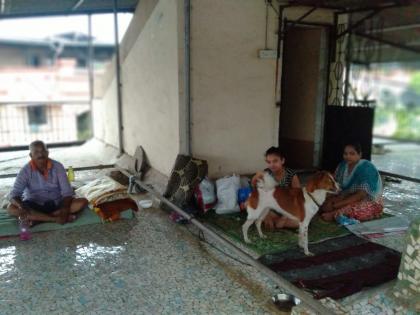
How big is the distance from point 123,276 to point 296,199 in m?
1.57

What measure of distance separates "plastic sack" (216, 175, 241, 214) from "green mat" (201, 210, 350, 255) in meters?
0.07

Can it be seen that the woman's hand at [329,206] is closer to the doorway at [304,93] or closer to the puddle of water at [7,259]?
the doorway at [304,93]

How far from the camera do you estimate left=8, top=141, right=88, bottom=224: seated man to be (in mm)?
3666

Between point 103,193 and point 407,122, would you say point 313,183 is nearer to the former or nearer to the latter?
point 103,193

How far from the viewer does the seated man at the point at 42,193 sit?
3.67 metres

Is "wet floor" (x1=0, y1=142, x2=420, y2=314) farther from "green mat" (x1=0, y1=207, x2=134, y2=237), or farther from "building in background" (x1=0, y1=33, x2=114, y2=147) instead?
"building in background" (x1=0, y1=33, x2=114, y2=147)

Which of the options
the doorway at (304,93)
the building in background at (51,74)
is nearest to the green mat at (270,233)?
the doorway at (304,93)

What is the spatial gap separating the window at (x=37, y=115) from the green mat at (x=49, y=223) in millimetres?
12490

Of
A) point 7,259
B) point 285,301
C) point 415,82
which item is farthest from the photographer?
point 415,82

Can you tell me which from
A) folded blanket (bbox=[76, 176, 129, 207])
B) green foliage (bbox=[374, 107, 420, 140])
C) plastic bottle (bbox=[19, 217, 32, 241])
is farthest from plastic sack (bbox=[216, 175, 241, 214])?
green foliage (bbox=[374, 107, 420, 140])

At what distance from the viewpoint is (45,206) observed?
3861 millimetres

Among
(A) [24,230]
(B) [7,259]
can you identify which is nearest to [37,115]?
(A) [24,230]

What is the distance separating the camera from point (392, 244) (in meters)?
3.47

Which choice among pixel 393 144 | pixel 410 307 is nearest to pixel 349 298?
pixel 410 307
